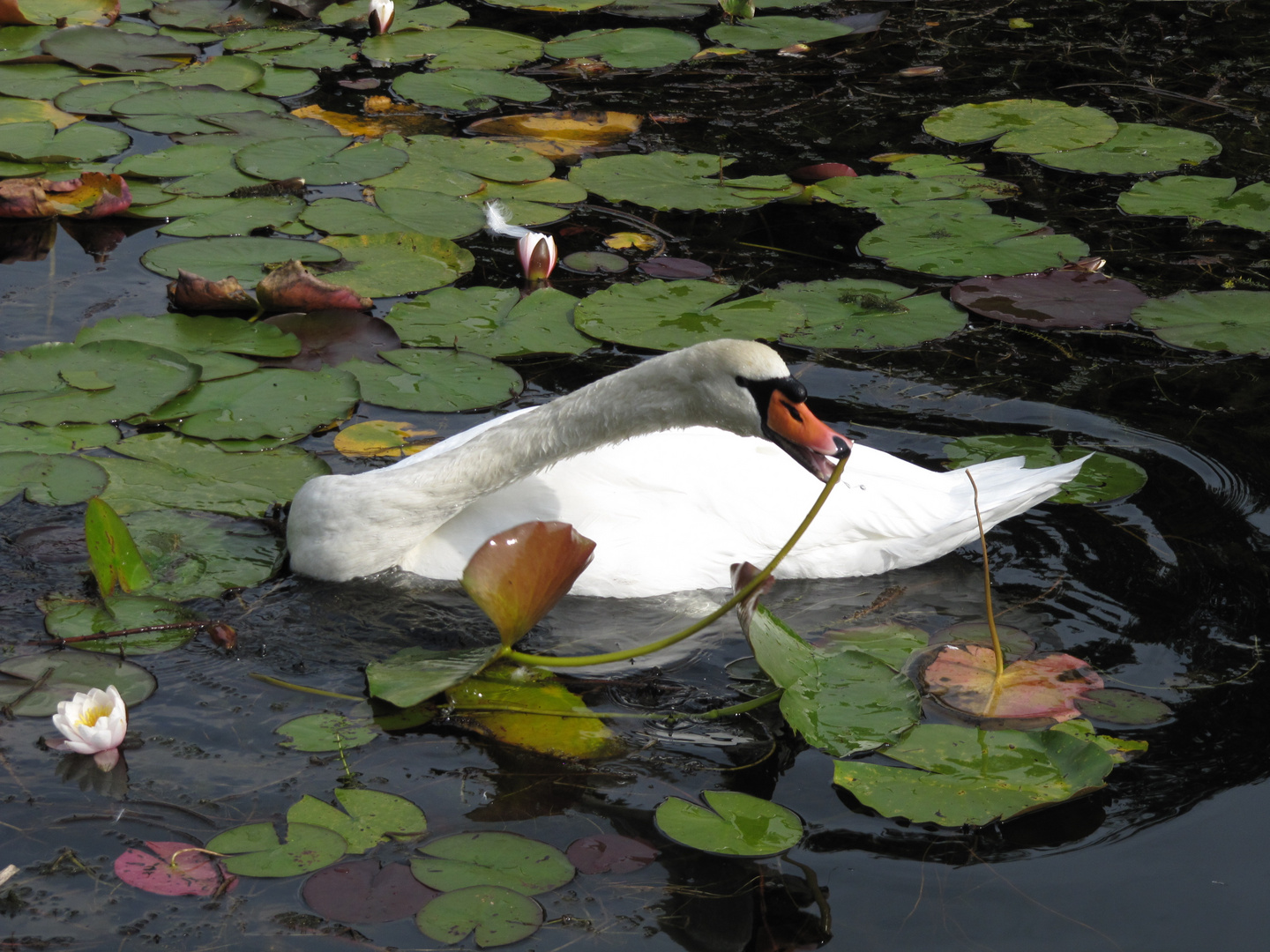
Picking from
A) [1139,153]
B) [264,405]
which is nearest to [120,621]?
[264,405]

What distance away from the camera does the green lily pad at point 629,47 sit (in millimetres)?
8781

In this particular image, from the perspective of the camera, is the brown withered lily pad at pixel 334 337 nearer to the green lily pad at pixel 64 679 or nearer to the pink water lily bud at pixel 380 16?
the green lily pad at pixel 64 679

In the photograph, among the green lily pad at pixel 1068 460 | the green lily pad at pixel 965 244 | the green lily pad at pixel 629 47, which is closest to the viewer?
the green lily pad at pixel 1068 460

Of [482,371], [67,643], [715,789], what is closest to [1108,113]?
Answer: [482,371]

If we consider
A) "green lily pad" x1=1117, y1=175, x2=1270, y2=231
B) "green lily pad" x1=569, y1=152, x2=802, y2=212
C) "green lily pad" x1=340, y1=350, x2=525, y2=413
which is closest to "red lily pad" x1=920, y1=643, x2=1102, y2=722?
"green lily pad" x1=340, y1=350, x2=525, y2=413

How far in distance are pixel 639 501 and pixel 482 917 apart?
1.71 m

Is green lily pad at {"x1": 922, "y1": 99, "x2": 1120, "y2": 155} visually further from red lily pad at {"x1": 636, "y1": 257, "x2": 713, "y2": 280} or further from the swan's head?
the swan's head

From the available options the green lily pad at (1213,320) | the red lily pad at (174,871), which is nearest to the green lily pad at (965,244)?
the green lily pad at (1213,320)

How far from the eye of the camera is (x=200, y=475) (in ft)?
15.7

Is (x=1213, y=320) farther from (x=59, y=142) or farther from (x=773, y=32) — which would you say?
(x=59, y=142)

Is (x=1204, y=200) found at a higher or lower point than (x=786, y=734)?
higher

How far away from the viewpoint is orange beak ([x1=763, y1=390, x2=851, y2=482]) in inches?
143

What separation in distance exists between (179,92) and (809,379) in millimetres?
4384

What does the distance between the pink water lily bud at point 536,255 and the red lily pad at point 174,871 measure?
350 centimetres
